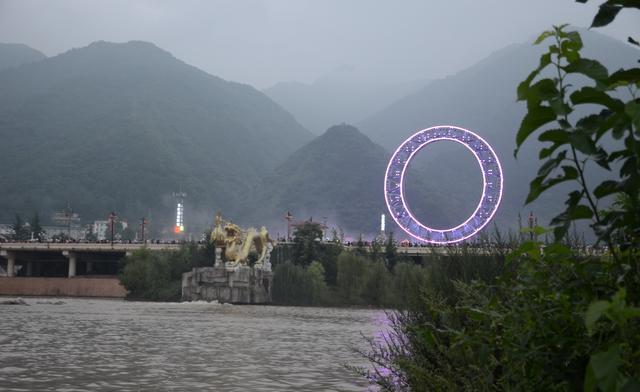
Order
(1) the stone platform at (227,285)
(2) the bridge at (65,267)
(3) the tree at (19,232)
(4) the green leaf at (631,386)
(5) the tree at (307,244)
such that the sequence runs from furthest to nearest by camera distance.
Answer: (3) the tree at (19,232), (5) the tree at (307,244), (2) the bridge at (65,267), (1) the stone platform at (227,285), (4) the green leaf at (631,386)

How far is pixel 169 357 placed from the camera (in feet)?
88.2

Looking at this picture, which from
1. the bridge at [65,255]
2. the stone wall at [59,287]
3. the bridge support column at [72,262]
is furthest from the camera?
the bridge support column at [72,262]

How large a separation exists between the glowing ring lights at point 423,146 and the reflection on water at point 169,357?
136ft

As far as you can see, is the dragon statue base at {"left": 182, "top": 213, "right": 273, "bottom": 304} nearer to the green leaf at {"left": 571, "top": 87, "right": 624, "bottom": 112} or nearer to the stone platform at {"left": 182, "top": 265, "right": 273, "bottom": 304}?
the stone platform at {"left": 182, "top": 265, "right": 273, "bottom": 304}

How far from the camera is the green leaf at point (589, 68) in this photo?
367cm

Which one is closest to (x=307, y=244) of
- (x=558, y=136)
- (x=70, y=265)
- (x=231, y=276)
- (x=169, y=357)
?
(x=231, y=276)

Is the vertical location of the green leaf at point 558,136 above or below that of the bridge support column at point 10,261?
below

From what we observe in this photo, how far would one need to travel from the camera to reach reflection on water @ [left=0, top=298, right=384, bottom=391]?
19.9 metres

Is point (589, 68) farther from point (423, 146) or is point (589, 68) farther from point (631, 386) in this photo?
point (423, 146)

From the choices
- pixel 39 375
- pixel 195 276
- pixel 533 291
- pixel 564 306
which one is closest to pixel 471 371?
pixel 533 291

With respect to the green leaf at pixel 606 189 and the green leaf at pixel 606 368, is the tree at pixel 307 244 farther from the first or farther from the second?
the green leaf at pixel 606 368

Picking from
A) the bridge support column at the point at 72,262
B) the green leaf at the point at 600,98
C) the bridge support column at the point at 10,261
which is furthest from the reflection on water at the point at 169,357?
the bridge support column at the point at 10,261

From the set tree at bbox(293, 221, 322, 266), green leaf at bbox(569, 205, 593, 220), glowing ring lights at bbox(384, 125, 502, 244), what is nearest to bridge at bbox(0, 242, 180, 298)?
tree at bbox(293, 221, 322, 266)

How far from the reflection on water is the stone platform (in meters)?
50.0
